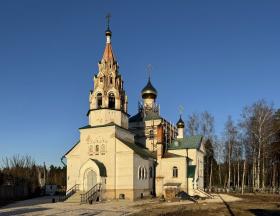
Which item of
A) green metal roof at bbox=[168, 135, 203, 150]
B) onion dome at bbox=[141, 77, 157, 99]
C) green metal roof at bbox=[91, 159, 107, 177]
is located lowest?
green metal roof at bbox=[91, 159, 107, 177]

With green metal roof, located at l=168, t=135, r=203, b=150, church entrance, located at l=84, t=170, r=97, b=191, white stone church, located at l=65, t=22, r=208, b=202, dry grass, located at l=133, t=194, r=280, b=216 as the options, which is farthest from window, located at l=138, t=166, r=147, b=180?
dry grass, located at l=133, t=194, r=280, b=216

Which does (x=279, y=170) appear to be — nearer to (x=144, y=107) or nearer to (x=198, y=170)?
(x=198, y=170)

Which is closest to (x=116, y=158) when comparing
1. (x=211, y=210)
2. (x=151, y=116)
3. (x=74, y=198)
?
(x=74, y=198)

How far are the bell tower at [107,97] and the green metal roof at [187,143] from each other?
30.5 feet

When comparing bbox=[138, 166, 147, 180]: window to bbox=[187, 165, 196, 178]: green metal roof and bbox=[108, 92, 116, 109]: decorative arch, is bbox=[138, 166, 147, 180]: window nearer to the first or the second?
bbox=[187, 165, 196, 178]: green metal roof

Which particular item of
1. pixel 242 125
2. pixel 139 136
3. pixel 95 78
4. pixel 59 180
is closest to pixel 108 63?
pixel 95 78

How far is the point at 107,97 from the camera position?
37594 millimetres

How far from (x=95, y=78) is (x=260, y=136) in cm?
2149

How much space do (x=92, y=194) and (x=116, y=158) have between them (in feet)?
14.1

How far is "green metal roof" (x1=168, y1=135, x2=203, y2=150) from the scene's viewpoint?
45.2 m

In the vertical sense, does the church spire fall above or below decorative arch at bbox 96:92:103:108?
above

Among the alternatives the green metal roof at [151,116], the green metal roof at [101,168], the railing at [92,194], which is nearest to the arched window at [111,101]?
the green metal roof at [101,168]

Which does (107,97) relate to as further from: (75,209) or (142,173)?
(75,209)

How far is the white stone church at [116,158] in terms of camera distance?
115ft
